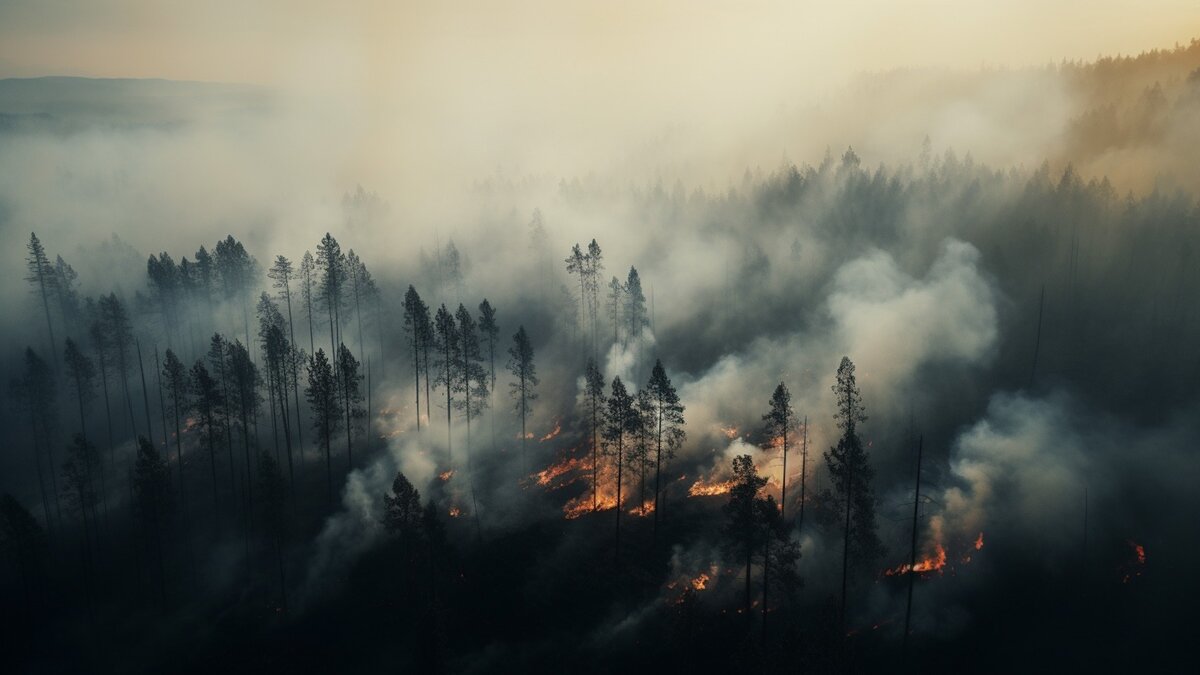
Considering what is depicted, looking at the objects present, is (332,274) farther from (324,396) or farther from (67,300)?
(67,300)

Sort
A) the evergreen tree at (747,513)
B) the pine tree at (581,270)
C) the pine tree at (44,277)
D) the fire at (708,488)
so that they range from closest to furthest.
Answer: the evergreen tree at (747,513) → the fire at (708,488) → the pine tree at (44,277) → the pine tree at (581,270)

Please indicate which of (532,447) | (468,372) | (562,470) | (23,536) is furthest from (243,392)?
(562,470)

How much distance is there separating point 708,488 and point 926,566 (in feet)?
74.4

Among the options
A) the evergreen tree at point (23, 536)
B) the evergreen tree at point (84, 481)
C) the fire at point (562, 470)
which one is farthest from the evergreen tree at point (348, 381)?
the evergreen tree at point (23, 536)

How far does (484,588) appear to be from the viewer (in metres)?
59.0

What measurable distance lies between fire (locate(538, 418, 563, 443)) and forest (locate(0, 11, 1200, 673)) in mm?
542

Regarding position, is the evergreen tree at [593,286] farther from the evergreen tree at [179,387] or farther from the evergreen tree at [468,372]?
the evergreen tree at [179,387]

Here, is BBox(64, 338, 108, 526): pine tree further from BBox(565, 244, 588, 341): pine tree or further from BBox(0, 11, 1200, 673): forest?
BBox(565, 244, 588, 341): pine tree

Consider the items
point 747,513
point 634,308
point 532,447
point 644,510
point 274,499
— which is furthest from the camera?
point 634,308

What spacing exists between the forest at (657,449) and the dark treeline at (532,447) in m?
0.42

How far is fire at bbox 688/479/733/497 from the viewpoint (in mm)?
69938

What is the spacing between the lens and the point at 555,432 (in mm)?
84438

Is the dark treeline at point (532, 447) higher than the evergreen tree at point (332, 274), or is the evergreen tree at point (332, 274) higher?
the evergreen tree at point (332, 274)

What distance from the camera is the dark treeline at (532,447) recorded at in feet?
177
